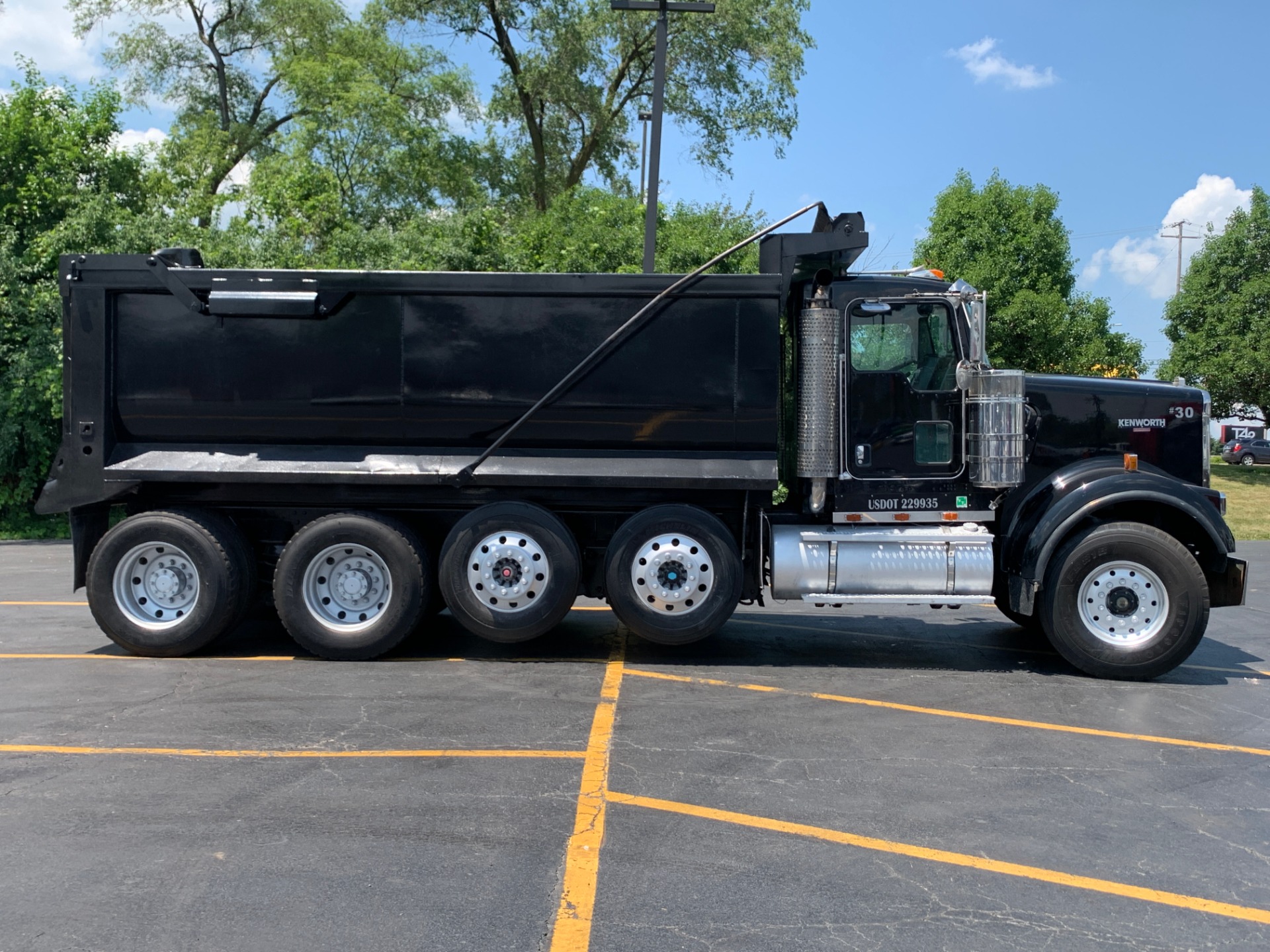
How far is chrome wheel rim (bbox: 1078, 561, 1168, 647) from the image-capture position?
7.94 meters

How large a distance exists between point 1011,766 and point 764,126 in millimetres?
26413

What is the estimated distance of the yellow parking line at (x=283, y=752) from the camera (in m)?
5.78

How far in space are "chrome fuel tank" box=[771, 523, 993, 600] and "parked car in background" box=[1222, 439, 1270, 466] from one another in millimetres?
44253

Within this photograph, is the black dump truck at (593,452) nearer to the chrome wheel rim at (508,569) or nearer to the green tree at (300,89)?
the chrome wheel rim at (508,569)

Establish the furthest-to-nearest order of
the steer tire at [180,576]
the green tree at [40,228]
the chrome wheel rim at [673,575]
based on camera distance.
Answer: the green tree at [40,228] → the steer tire at [180,576] → the chrome wheel rim at [673,575]

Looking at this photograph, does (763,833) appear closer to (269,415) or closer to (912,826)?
(912,826)

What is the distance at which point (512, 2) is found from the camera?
98.1 ft

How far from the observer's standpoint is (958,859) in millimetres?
4516

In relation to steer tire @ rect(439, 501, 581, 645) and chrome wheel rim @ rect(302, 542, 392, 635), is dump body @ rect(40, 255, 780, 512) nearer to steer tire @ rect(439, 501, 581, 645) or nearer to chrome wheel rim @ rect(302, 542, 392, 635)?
steer tire @ rect(439, 501, 581, 645)

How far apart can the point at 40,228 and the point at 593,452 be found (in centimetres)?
1731

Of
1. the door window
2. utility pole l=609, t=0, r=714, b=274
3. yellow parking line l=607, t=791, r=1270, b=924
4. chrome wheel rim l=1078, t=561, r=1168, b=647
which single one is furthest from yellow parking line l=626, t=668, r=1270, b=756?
utility pole l=609, t=0, r=714, b=274

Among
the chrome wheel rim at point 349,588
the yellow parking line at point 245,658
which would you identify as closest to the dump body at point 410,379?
the chrome wheel rim at point 349,588

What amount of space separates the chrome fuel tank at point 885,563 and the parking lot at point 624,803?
25.2 inches

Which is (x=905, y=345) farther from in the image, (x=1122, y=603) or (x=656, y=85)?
(x=656, y=85)
